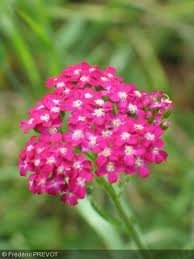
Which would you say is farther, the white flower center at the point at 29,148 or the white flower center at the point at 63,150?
the white flower center at the point at 29,148

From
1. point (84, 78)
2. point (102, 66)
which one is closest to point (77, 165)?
point (84, 78)

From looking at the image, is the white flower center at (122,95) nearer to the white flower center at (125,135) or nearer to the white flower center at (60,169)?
the white flower center at (125,135)

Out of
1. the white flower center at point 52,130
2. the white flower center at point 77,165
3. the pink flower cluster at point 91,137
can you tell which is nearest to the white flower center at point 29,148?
the pink flower cluster at point 91,137

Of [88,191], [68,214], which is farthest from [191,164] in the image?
[88,191]

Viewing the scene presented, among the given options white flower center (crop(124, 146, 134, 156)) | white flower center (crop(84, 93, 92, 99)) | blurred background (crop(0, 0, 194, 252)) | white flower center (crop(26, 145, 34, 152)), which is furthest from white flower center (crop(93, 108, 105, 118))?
blurred background (crop(0, 0, 194, 252))

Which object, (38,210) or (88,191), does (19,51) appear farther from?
(88,191)

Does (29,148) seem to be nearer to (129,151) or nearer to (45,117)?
(45,117)
